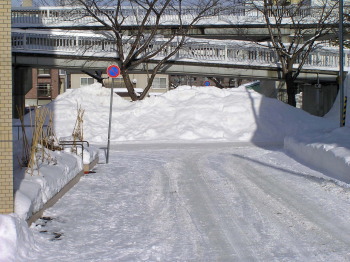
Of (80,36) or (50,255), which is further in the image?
(80,36)

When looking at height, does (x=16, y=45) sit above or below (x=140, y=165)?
above

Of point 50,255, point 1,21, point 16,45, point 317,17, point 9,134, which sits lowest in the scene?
point 50,255

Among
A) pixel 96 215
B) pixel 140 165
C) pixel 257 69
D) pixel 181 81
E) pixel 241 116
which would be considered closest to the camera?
pixel 96 215

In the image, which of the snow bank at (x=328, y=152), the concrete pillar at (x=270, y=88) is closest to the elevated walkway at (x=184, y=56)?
the concrete pillar at (x=270, y=88)

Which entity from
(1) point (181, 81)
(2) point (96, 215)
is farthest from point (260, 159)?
(1) point (181, 81)

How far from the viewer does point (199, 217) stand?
945 cm

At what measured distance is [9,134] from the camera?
771cm

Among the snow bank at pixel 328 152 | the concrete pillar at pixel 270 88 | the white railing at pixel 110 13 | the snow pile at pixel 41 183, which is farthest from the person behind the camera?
the concrete pillar at pixel 270 88

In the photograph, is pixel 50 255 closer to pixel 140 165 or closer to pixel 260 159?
pixel 140 165

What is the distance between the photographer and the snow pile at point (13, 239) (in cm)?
668

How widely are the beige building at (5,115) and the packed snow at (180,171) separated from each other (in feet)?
0.99

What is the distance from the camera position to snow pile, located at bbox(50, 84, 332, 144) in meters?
25.1

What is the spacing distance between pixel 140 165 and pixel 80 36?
57.7ft

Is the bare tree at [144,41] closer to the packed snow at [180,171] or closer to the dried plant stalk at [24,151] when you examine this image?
the packed snow at [180,171]
